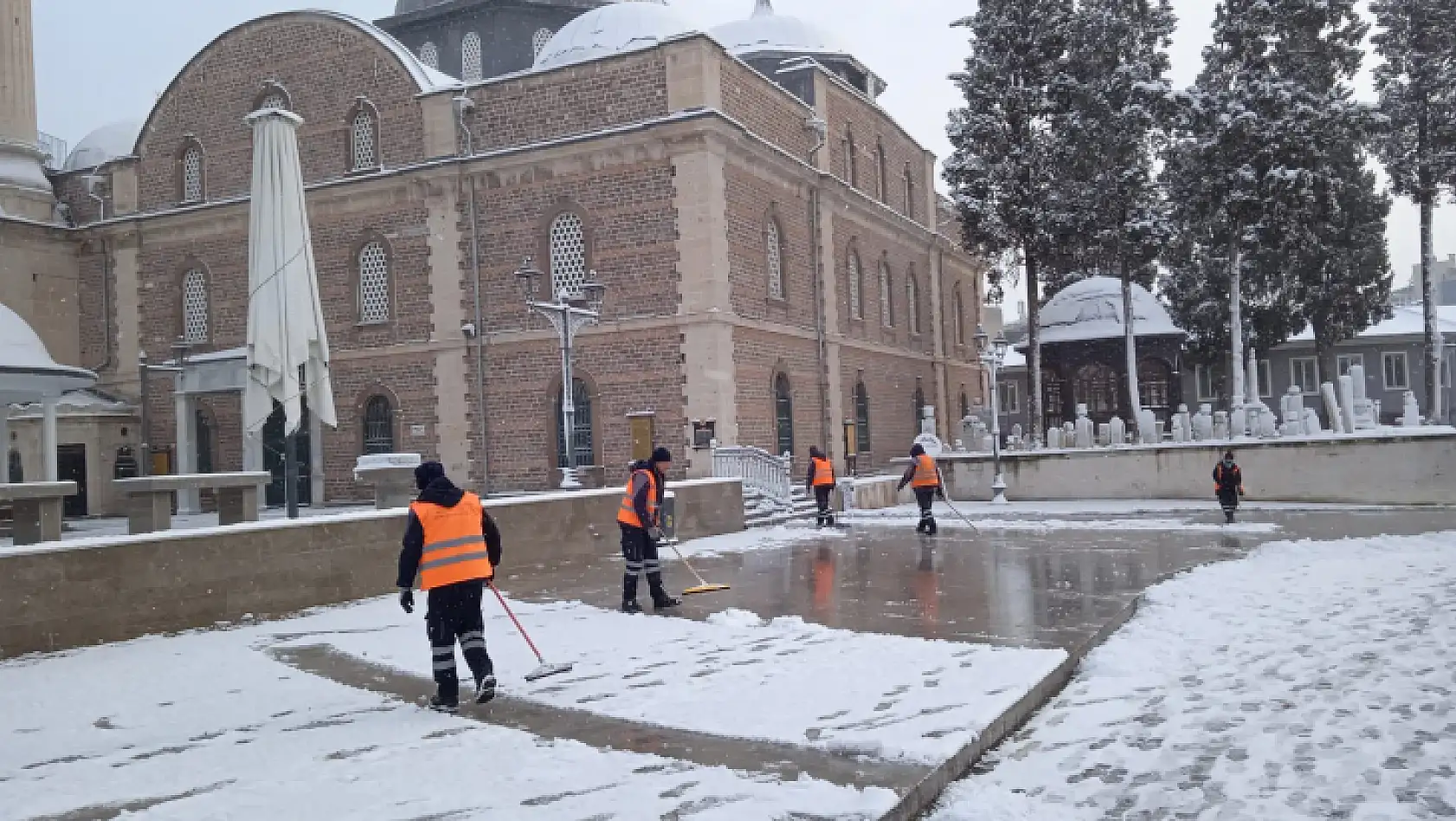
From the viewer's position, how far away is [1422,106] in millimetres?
28359

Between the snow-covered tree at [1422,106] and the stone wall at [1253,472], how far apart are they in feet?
29.8

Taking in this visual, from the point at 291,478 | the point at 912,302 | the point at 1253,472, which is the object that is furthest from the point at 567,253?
the point at 1253,472

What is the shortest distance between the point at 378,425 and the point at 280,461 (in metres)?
3.09

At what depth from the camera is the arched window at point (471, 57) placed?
104ft

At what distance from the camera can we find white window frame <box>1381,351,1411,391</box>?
4250 centimetres

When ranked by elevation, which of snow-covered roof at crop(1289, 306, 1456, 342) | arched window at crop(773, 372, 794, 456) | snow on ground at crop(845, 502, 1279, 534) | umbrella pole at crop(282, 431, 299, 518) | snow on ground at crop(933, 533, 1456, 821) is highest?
snow-covered roof at crop(1289, 306, 1456, 342)

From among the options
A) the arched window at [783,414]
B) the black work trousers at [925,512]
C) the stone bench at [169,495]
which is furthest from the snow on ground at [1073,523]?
the stone bench at [169,495]

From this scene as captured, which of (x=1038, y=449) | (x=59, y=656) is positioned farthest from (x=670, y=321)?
(x=59, y=656)

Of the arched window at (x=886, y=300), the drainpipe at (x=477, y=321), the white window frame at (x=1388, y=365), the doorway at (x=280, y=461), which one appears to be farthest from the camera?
the white window frame at (x=1388, y=365)

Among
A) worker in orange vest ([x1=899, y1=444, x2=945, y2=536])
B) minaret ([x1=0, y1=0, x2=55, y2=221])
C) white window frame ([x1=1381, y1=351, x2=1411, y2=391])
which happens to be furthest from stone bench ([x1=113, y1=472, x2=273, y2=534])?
white window frame ([x1=1381, y1=351, x2=1411, y2=391])

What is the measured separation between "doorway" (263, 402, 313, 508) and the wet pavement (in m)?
14.3

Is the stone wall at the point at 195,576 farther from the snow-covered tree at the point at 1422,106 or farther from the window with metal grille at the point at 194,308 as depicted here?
the snow-covered tree at the point at 1422,106

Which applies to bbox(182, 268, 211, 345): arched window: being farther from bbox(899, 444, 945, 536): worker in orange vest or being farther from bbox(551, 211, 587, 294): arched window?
bbox(899, 444, 945, 536): worker in orange vest

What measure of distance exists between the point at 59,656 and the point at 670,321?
49.2 feet
